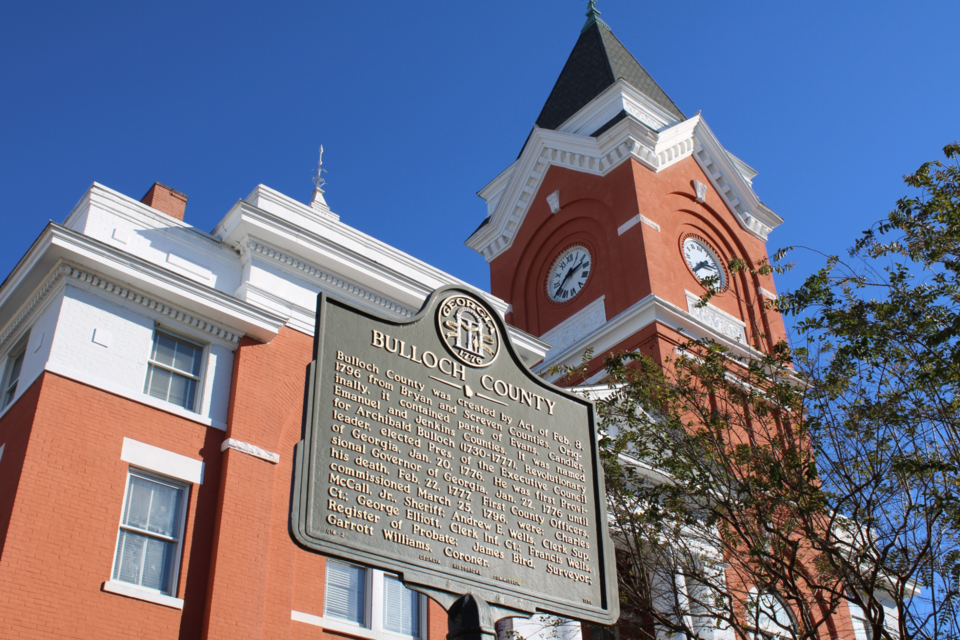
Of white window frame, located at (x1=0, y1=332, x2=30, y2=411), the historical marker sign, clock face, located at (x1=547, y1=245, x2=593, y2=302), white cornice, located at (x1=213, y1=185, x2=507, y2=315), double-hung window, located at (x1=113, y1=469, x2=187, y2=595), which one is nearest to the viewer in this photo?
the historical marker sign

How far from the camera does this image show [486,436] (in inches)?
277

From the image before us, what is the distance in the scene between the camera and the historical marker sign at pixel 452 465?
6035 mm

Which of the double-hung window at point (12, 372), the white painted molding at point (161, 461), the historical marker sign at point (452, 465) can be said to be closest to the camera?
the historical marker sign at point (452, 465)

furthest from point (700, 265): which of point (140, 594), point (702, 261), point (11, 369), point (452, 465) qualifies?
point (452, 465)

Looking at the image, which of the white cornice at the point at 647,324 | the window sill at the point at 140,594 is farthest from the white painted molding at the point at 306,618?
the white cornice at the point at 647,324

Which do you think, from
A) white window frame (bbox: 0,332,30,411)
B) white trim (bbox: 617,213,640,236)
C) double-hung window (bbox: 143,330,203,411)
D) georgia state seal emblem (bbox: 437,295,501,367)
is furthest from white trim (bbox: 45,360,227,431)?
white trim (bbox: 617,213,640,236)

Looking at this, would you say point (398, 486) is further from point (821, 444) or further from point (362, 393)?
point (821, 444)

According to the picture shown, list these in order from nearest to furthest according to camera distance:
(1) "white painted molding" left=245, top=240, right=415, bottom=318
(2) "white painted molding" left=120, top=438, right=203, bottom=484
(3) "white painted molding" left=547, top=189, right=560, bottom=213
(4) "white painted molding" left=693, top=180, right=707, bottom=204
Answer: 1. (2) "white painted molding" left=120, top=438, right=203, bottom=484
2. (1) "white painted molding" left=245, top=240, right=415, bottom=318
3. (4) "white painted molding" left=693, top=180, right=707, bottom=204
4. (3) "white painted molding" left=547, top=189, right=560, bottom=213

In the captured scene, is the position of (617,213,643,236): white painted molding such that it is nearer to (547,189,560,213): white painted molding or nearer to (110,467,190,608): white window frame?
(547,189,560,213): white painted molding

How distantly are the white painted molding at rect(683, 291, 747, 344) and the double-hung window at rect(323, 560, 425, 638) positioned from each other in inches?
592

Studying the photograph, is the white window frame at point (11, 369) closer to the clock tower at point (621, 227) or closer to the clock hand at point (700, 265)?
the clock tower at point (621, 227)

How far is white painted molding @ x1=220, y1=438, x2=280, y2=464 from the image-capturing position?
14867 mm

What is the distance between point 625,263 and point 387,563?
22830mm

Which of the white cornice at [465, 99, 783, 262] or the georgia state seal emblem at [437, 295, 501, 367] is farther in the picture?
the white cornice at [465, 99, 783, 262]
